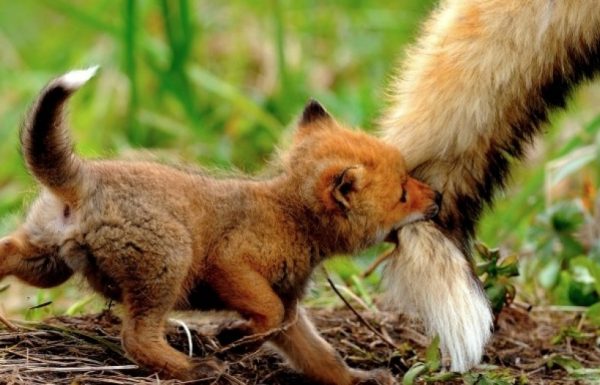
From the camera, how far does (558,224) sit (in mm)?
6008

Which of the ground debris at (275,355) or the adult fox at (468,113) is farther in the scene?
the adult fox at (468,113)

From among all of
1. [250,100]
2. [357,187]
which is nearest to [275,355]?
[357,187]

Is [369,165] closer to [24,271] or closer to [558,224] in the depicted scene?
[24,271]

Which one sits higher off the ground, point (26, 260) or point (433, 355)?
point (26, 260)

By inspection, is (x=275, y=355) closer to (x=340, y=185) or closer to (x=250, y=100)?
(x=340, y=185)

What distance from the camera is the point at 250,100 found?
892 cm

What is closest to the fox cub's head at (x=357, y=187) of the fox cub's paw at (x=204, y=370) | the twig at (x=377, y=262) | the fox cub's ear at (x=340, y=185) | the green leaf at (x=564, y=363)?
the fox cub's ear at (x=340, y=185)

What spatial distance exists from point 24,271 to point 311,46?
613 cm

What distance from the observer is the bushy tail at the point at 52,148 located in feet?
13.2

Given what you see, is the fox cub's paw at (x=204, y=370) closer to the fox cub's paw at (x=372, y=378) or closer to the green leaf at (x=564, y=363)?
the fox cub's paw at (x=372, y=378)

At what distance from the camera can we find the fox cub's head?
4379 millimetres

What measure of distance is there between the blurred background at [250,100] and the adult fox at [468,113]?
24 centimetres

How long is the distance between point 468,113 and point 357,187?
1.45 feet

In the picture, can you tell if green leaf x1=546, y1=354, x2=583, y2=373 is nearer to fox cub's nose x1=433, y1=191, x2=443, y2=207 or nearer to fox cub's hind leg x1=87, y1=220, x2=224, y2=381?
fox cub's nose x1=433, y1=191, x2=443, y2=207
